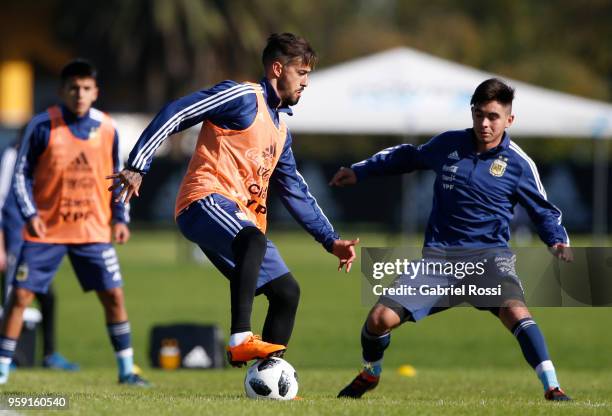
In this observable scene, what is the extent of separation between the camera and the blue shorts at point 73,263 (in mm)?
9539

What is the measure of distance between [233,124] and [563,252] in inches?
85.6

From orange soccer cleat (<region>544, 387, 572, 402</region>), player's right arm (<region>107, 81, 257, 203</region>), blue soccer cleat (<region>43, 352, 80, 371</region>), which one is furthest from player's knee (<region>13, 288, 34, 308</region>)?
orange soccer cleat (<region>544, 387, 572, 402</region>)

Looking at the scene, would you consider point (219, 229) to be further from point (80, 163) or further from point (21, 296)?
point (21, 296)

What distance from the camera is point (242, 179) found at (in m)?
7.52

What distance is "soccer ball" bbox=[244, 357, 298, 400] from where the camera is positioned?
23.7 feet

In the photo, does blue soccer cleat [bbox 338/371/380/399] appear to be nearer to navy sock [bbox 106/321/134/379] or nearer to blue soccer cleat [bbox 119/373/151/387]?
blue soccer cleat [bbox 119/373/151/387]

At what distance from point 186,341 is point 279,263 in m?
4.19

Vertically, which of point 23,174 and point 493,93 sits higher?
point 493,93

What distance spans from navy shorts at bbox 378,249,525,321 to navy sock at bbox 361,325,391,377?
283 mm

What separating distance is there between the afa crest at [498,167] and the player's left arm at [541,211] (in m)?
0.13

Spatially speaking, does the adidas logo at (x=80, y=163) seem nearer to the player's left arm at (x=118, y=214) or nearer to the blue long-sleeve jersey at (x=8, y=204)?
the player's left arm at (x=118, y=214)

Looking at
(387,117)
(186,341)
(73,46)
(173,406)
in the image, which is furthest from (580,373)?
(73,46)

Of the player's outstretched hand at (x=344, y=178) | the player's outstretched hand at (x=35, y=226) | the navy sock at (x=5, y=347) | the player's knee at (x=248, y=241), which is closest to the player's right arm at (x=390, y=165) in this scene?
the player's outstretched hand at (x=344, y=178)

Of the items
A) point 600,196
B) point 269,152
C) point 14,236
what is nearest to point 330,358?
point 14,236
